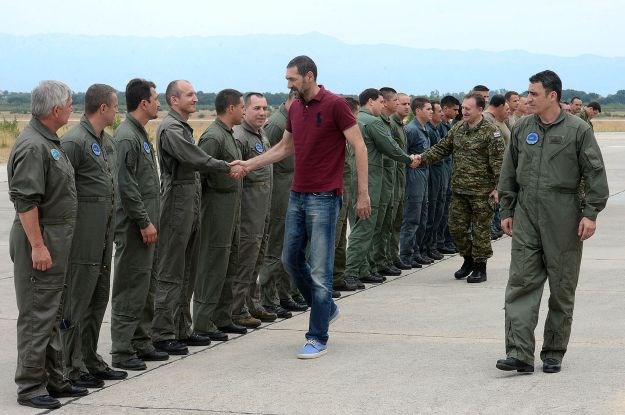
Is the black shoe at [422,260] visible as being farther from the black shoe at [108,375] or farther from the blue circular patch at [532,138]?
the black shoe at [108,375]

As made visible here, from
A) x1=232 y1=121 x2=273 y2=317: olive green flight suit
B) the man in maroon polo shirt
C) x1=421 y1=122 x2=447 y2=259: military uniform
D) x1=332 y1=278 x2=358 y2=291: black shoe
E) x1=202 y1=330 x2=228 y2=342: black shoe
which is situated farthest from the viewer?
x1=421 y1=122 x2=447 y2=259: military uniform

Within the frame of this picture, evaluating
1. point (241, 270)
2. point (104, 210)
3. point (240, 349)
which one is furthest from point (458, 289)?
point (104, 210)

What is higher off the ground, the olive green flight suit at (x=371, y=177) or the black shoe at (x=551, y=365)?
the olive green flight suit at (x=371, y=177)

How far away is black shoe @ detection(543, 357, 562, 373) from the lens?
7.18 m

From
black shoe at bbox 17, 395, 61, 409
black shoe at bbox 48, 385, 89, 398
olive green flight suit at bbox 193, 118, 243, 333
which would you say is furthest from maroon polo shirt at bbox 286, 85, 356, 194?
black shoe at bbox 17, 395, 61, 409

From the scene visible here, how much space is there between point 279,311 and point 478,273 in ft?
9.63

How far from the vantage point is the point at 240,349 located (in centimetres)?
805

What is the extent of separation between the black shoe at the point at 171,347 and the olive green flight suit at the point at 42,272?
1544mm

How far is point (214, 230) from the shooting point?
27.7 ft

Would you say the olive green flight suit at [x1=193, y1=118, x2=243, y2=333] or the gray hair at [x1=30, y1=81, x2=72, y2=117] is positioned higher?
the gray hair at [x1=30, y1=81, x2=72, y2=117]

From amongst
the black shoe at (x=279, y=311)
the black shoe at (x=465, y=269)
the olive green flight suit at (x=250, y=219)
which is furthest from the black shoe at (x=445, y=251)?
the olive green flight suit at (x=250, y=219)

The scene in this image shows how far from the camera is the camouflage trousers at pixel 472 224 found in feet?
38.2

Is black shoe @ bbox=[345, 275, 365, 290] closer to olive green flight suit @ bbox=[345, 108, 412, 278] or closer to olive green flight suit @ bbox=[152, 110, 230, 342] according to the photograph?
olive green flight suit @ bbox=[345, 108, 412, 278]

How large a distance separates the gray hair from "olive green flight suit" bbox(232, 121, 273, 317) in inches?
108
